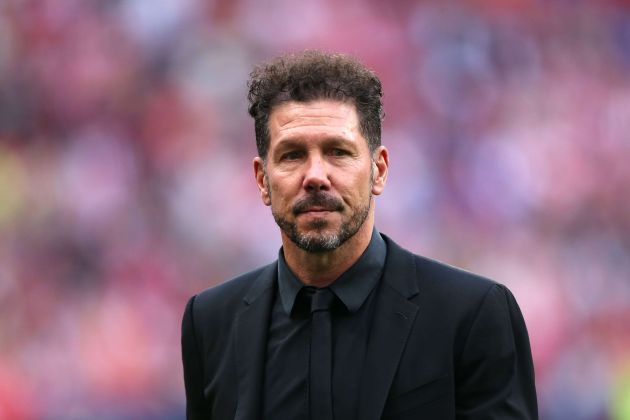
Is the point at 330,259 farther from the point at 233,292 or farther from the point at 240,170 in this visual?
the point at 240,170

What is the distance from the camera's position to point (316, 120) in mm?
2512

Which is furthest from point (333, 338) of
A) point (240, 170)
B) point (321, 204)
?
point (240, 170)

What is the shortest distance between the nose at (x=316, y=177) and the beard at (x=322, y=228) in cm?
2

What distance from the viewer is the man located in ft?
7.81

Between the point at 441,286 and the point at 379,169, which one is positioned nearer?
the point at 441,286

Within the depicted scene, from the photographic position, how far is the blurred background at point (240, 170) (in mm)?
5488

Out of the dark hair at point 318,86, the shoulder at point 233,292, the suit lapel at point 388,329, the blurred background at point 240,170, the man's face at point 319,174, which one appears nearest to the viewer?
the suit lapel at point 388,329

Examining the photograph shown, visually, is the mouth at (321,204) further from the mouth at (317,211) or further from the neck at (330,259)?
the neck at (330,259)

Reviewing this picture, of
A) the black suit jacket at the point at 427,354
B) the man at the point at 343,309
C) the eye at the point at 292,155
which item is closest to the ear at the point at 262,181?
the man at the point at 343,309

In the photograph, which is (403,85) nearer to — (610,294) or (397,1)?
(397,1)

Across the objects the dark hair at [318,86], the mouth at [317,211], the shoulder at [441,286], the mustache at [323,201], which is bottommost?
the shoulder at [441,286]

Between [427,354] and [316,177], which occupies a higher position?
[316,177]

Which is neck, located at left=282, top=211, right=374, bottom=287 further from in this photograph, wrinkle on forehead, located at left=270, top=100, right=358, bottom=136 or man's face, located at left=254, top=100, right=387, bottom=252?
wrinkle on forehead, located at left=270, top=100, right=358, bottom=136

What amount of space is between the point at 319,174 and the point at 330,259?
22 cm
